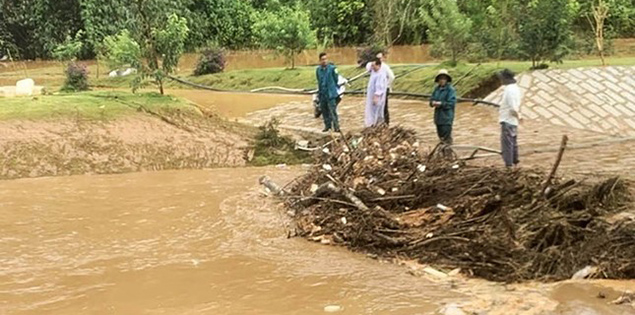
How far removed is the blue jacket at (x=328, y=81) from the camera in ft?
46.2

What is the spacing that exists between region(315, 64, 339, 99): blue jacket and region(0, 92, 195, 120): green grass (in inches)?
111

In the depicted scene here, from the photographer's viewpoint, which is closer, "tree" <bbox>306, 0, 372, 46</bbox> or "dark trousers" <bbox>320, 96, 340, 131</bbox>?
"dark trousers" <bbox>320, 96, 340, 131</bbox>

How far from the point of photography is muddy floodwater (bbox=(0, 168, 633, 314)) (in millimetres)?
6262

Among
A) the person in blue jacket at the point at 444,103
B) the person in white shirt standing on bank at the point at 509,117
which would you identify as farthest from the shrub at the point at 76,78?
the person in white shirt standing on bank at the point at 509,117

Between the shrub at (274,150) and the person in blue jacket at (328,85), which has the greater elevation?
the person in blue jacket at (328,85)

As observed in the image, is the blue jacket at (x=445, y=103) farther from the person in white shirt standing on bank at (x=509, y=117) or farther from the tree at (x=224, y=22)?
the tree at (x=224, y=22)

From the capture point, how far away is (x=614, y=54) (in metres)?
24.5

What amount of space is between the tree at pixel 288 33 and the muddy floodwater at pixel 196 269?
707 inches

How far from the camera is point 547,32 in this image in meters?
18.2

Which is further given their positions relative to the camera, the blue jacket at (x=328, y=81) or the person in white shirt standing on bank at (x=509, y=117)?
the blue jacket at (x=328, y=81)

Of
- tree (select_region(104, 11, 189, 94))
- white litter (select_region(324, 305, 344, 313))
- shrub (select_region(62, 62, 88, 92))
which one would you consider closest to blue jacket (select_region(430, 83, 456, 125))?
white litter (select_region(324, 305, 344, 313))

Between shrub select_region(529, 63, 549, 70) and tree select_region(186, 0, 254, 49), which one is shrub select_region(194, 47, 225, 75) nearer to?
tree select_region(186, 0, 254, 49)

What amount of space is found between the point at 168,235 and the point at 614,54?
65.9 ft

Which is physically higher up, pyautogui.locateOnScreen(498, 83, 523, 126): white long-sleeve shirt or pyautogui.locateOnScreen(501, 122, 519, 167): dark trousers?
pyautogui.locateOnScreen(498, 83, 523, 126): white long-sleeve shirt
